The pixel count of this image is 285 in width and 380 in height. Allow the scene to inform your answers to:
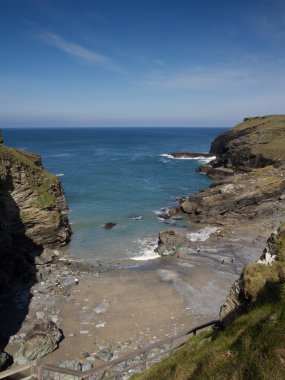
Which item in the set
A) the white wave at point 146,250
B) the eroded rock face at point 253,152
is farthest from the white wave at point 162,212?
the eroded rock face at point 253,152

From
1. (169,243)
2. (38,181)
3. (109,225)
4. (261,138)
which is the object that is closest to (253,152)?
(261,138)

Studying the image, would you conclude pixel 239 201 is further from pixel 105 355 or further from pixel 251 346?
pixel 251 346

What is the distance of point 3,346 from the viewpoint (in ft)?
72.1

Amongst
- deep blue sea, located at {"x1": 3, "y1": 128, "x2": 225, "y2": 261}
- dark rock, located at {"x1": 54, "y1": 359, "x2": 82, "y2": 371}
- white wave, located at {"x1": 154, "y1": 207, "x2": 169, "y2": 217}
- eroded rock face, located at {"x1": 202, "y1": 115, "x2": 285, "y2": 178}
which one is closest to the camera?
dark rock, located at {"x1": 54, "y1": 359, "x2": 82, "y2": 371}

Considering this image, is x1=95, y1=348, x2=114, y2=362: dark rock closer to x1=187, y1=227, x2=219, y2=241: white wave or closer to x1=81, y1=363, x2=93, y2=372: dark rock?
x1=81, y1=363, x2=93, y2=372: dark rock

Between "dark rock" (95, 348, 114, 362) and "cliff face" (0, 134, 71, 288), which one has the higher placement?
"cliff face" (0, 134, 71, 288)

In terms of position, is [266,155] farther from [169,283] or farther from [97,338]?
[97,338]

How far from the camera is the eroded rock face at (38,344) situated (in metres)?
20.7

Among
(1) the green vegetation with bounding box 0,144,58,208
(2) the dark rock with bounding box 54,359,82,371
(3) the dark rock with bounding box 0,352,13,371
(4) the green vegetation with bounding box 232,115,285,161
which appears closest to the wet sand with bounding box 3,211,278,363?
(2) the dark rock with bounding box 54,359,82,371

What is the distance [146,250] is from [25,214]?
1461 centimetres

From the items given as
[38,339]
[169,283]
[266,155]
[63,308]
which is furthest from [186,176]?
[38,339]

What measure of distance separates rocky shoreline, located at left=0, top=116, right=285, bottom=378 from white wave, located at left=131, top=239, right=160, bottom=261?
1392 millimetres

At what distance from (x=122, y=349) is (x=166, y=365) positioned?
420 inches

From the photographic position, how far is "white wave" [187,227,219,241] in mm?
44750
